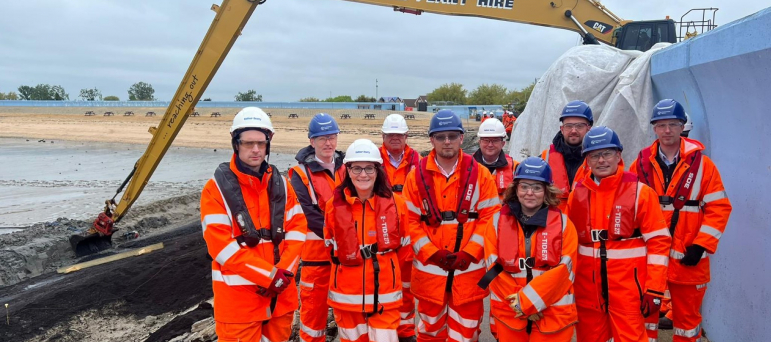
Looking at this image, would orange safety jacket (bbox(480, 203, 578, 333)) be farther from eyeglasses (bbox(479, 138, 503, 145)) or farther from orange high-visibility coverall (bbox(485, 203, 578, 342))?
eyeglasses (bbox(479, 138, 503, 145))

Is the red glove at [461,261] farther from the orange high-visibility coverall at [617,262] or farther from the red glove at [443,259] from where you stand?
the orange high-visibility coverall at [617,262]

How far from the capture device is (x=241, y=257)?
10.6 ft

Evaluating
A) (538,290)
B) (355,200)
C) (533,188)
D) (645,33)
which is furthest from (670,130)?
(645,33)

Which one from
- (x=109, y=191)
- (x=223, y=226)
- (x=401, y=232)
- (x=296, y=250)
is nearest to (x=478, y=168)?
(x=401, y=232)

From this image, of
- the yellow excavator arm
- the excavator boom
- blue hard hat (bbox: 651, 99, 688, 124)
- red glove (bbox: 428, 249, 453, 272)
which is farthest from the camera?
the yellow excavator arm

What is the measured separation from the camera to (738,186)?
417 centimetres

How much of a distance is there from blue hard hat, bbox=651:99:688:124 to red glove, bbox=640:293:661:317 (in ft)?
4.95

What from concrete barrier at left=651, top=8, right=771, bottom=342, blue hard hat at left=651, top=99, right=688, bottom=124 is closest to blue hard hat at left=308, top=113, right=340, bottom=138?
blue hard hat at left=651, top=99, right=688, bottom=124

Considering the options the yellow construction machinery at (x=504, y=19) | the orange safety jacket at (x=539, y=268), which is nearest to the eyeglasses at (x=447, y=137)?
the orange safety jacket at (x=539, y=268)

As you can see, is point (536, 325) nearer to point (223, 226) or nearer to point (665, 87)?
point (223, 226)

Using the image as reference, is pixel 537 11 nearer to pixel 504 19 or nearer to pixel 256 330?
pixel 504 19

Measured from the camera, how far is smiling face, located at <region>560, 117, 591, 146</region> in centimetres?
442

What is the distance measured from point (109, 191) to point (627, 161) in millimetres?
14432

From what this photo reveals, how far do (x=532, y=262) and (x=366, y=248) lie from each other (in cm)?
115
